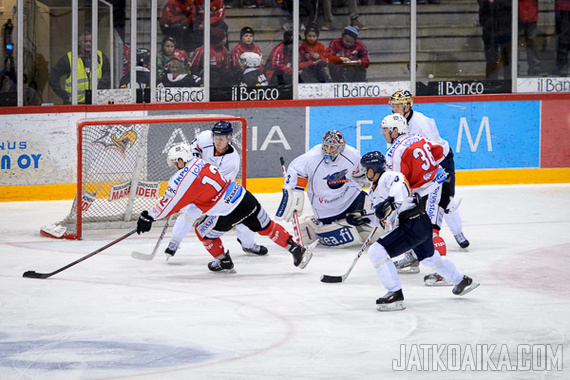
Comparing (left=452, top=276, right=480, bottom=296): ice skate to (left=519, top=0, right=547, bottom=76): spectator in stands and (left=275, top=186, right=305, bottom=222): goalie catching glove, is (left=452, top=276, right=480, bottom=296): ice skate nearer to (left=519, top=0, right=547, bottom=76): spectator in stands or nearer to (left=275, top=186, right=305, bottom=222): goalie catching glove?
(left=275, top=186, right=305, bottom=222): goalie catching glove

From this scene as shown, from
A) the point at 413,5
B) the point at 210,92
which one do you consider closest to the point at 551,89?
the point at 413,5

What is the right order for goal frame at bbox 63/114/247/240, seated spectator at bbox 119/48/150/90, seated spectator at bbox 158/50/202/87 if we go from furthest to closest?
seated spectator at bbox 158/50/202/87 < seated spectator at bbox 119/48/150/90 < goal frame at bbox 63/114/247/240

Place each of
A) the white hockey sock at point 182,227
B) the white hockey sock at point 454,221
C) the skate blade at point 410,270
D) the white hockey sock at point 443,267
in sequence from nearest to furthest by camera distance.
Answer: the white hockey sock at point 443,267, the white hockey sock at point 182,227, the skate blade at point 410,270, the white hockey sock at point 454,221

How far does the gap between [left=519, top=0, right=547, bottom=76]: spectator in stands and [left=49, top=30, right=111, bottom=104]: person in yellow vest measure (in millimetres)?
4828

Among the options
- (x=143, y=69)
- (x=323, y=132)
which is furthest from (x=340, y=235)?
(x=143, y=69)

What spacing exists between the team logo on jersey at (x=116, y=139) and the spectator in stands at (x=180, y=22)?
2.02 m

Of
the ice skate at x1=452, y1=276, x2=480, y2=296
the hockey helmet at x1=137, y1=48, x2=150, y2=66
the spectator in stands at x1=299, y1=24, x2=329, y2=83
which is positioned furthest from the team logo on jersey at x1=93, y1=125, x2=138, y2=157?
the ice skate at x1=452, y1=276, x2=480, y2=296

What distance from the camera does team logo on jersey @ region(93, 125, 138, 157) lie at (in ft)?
30.2

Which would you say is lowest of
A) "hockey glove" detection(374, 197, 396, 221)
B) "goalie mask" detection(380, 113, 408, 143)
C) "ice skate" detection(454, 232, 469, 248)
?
"ice skate" detection(454, 232, 469, 248)

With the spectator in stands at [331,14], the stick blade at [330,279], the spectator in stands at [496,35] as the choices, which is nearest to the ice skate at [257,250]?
the stick blade at [330,279]

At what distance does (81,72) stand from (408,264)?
4808 mm

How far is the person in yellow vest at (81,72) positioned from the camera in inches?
420

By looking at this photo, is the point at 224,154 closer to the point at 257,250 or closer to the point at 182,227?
the point at 257,250

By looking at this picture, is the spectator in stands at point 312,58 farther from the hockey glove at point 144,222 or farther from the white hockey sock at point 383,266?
the white hockey sock at point 383,266
